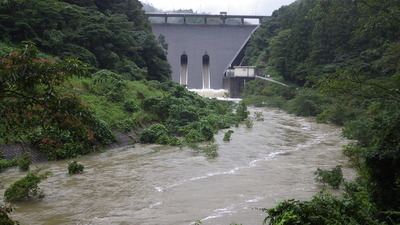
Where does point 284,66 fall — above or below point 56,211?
above

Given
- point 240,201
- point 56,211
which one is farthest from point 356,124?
point 56,211

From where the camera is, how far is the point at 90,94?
58.5ft

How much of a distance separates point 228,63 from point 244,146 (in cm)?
4567

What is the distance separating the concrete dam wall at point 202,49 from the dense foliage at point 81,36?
25.6 meters

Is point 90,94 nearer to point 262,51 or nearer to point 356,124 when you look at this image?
point 356,124

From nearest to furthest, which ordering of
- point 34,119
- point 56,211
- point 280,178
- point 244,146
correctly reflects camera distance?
point 34,119, point 56,211, point 280,178, point 244,146

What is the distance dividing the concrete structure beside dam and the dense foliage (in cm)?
2568

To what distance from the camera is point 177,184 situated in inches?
392

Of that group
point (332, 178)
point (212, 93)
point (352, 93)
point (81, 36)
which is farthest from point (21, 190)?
point (212, 93)

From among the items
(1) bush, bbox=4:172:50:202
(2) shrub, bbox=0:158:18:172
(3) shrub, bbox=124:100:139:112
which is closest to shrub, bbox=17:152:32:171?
(2) shrub, bbox=0:158:18:172

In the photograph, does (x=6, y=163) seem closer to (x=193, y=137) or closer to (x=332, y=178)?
(x=193, y=137)

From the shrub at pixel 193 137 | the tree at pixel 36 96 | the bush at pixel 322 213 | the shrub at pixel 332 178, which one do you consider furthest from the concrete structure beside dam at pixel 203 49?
the bush at pixel 322 213

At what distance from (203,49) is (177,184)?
53.2 meters

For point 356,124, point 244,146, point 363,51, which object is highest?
point 363,51
